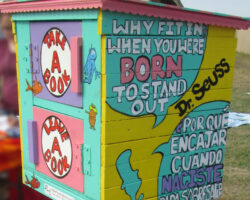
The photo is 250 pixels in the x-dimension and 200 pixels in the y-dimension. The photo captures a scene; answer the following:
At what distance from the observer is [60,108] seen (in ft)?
7.19

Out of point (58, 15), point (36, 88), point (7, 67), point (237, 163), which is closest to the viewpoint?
point (7, 67)

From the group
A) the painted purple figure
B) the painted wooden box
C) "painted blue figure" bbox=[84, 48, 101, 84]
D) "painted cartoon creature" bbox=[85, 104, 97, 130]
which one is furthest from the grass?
the painted purple figure

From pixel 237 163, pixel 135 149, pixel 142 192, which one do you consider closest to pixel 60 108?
pixel 135 149

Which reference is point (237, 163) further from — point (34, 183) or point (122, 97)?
point (122, 97)

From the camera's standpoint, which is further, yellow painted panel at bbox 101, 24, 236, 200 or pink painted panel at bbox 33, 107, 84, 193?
pink painted panel at bbox 33, 107, 84, 193

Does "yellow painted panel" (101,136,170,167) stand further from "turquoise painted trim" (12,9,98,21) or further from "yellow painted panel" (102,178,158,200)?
"turquoise painted trim" (12,9,98,21)

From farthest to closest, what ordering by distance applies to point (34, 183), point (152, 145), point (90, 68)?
point (34, 183) → point (152, 145) → point (90, 68)

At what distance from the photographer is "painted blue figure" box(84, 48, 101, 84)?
1.90m

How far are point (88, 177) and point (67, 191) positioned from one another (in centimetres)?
28

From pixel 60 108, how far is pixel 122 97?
1.46ft

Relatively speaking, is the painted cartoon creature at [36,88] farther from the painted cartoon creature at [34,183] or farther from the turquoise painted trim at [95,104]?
the painted cartoon creature at [34,183]

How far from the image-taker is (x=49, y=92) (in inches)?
89.2

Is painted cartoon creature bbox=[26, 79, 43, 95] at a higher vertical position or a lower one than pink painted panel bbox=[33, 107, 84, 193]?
higher

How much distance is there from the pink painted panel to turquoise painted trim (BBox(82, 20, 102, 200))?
0.26 ft
